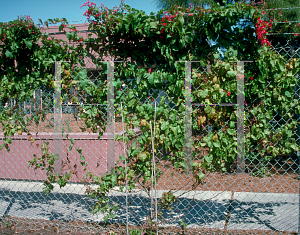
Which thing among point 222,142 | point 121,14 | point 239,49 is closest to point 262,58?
point 239,49

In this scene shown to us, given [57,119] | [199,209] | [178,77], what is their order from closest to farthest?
[178,77] < [57,119] < [199,209]

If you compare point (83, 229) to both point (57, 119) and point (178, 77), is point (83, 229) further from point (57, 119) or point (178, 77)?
point (178, 77)

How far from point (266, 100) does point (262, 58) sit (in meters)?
A: 0.38

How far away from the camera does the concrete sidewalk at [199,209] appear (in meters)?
2.91

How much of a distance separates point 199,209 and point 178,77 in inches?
77.1

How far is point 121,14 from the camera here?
7.39 ft

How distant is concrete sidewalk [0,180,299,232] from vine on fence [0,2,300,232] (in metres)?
0.69

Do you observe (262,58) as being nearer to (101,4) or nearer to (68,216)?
(101,4)

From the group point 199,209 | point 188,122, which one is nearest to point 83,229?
point 199,209

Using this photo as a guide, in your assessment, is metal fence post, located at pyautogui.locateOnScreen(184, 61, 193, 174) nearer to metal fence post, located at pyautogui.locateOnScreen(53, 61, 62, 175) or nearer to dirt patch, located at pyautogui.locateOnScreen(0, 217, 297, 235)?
dirt patch, located at pyautogui.locateOnScreen(0, 217, 297, 235)

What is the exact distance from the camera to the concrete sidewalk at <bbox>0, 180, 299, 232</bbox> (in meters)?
2.91

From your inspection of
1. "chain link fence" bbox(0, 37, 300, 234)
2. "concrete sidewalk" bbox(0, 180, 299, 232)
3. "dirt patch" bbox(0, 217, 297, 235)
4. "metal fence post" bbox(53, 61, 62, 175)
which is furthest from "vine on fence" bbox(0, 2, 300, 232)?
"concrete sidewalk" bbox(0, 180, 299, 232)

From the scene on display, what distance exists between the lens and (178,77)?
226cm

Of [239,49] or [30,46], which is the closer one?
[239,49]
